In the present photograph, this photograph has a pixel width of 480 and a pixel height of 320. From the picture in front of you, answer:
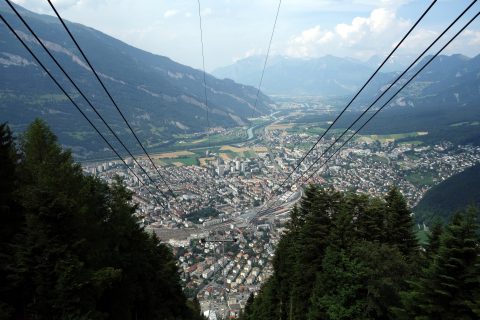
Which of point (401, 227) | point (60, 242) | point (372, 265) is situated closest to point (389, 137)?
point (401, 227)

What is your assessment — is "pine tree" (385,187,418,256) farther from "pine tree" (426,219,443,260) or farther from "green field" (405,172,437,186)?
"green field" (405,172,437,186)

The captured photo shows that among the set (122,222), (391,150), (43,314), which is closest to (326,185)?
(391,150)

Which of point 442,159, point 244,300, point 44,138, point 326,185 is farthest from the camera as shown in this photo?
point 442,159

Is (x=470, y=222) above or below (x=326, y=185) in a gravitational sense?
above

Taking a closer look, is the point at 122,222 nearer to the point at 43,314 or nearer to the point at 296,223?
the point at 43,314

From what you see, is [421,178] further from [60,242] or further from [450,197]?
→ [60,242]

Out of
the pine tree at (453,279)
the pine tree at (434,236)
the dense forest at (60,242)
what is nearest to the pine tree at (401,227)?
the pine tree at (434,236)

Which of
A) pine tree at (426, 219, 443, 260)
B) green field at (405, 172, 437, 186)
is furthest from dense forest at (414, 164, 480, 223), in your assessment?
pine tree at (426, 219, 443, 260)
